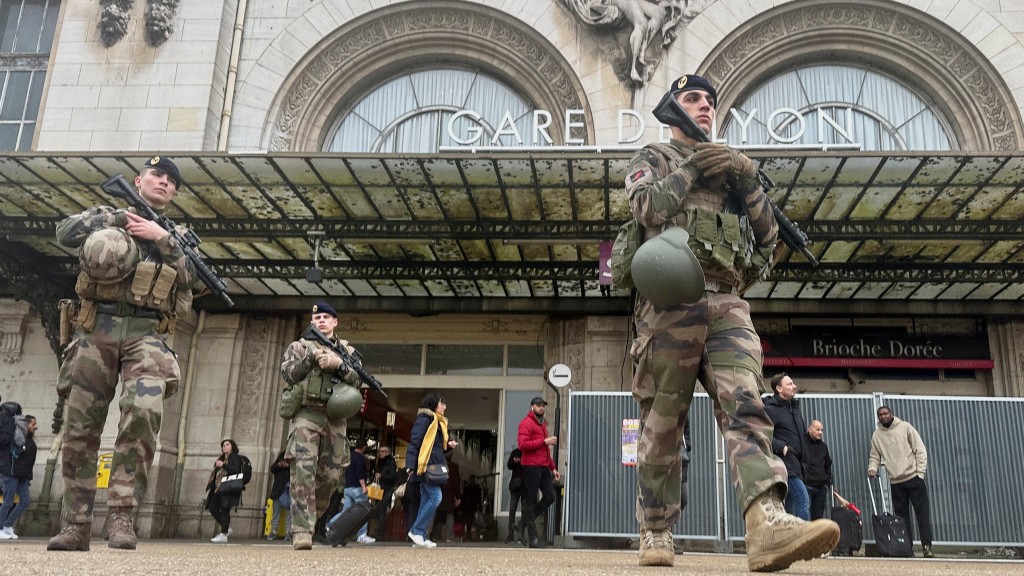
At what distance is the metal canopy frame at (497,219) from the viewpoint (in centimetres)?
1152

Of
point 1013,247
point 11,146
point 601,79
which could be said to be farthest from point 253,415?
point 1013,247

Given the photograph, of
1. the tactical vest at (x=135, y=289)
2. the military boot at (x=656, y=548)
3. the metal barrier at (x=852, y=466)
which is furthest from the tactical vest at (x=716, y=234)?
the metal barrier at (x=852, y=466)

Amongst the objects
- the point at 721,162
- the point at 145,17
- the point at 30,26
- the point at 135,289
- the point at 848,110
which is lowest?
the point at 135,289

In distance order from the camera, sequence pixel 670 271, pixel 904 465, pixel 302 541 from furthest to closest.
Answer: pixel 904 465, pixel 302 541, pixel 670 271

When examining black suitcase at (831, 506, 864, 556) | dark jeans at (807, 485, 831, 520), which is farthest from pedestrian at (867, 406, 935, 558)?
dark jeans at (807, 485, 831, 520)

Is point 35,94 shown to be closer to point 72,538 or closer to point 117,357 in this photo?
point 117,357

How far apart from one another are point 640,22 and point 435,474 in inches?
362

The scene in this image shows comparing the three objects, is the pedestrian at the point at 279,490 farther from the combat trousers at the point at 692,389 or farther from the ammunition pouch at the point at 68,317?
the combat trousers at the point at 692,389

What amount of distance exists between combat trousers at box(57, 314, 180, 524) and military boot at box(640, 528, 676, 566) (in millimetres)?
3107

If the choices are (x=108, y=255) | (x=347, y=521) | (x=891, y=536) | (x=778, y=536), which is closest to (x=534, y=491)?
(x=347, y=521)

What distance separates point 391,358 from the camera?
16938mm

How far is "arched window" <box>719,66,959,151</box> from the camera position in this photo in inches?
619

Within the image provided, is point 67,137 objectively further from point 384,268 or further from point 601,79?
point 601,79

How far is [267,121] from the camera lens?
16078 millimetres
